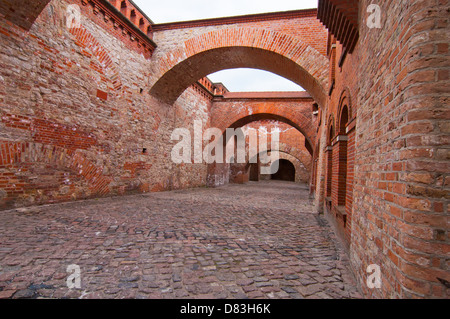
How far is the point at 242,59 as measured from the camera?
356 inches

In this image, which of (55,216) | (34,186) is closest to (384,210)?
(55,216)

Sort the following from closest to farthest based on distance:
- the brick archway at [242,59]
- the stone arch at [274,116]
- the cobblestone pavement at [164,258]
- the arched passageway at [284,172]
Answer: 1. the cobblestone pavement at [164,258]
2. the brick archway at [242,59]
3. the stone arch at [274,116]
4. the arched passageway at [284,172]

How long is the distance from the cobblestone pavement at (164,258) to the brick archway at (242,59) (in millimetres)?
5231

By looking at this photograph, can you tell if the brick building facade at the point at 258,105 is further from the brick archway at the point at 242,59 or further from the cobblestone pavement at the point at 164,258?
the cobblestone pavement at the point at 164,258

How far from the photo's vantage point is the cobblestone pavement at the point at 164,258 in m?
2.15

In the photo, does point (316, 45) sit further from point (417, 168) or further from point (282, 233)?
point (417, 168)

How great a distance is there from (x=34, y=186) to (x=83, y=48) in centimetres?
372

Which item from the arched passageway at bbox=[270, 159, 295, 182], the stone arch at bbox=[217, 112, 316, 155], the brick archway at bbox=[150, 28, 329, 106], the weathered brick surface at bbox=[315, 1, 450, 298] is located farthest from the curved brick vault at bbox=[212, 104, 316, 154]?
the arched passageway at bbox=[270, 159, 295, 182]

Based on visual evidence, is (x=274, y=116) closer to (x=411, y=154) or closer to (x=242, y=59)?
(x=242, y=59)

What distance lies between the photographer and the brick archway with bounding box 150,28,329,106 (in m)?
7.51

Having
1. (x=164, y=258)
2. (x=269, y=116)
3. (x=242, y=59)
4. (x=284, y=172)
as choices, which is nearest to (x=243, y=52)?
(x=242, y=59)

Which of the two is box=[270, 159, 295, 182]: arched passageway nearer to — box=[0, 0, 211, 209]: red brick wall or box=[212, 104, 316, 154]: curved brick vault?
box=[212, 104, 316, 154]: curved brick vault

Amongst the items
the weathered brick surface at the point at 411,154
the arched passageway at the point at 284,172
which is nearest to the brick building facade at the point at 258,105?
the weathered brick surface at the point at 411,154

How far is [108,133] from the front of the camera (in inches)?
284
